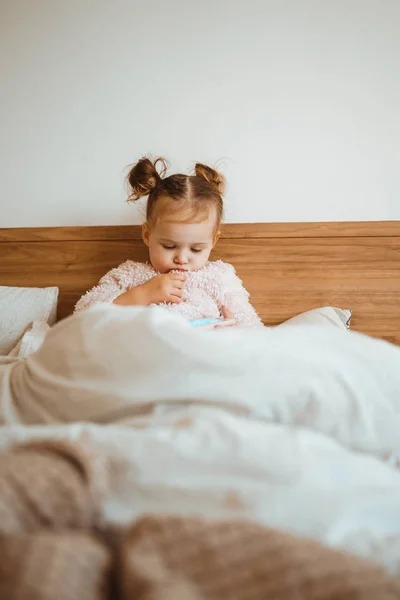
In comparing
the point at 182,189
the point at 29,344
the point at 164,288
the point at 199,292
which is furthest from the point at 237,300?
the point at 29,344

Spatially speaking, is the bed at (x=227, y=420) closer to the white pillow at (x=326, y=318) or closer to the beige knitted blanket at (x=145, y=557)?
the beige knitted blanket at (x=145, y=557)

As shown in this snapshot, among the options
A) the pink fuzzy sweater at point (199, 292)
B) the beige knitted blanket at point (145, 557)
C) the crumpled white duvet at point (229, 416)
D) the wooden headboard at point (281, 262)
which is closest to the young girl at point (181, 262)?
the pink fuzzy sweater at point (199, 292)

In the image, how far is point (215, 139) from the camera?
147 cm

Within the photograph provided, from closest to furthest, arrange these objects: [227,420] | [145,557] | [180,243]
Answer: [145,557] → [227,420] → [180,243]

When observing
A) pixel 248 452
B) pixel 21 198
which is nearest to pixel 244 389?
pixel 248 452

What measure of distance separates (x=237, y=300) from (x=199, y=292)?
106 mm

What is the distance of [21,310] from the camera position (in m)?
1.37

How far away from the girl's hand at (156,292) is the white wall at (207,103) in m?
0.33

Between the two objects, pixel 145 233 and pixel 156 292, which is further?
pixel 145 233

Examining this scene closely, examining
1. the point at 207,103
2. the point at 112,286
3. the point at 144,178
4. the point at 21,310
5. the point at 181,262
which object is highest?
the point at 207,103

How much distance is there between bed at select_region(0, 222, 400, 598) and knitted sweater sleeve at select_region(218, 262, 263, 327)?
0.59 metres

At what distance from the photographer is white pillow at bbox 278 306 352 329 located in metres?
1.24

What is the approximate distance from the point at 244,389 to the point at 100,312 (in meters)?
0.24

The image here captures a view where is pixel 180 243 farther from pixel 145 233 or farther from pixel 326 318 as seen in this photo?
pixel 326 318
